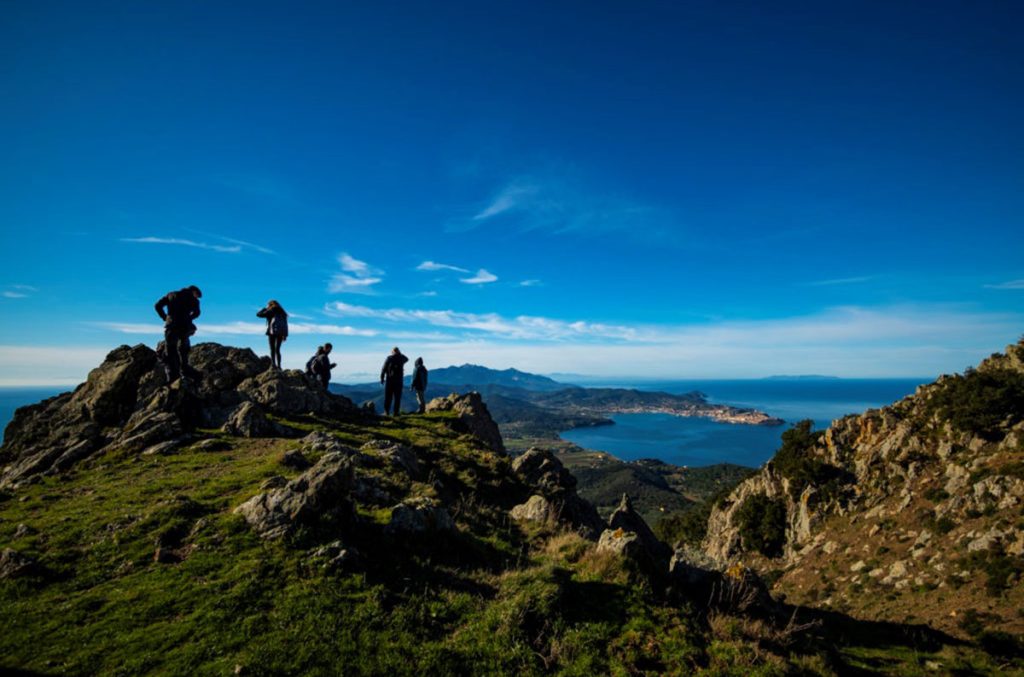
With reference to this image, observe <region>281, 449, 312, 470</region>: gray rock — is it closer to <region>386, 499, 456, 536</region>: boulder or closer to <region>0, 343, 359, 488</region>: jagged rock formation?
<region>386, 499, 456, 536</region>: boulder

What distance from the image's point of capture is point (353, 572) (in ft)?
31.1

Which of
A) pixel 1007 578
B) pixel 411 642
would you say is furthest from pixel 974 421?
pixel 411 642

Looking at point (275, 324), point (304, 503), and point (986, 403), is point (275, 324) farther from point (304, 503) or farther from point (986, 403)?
point (986, 403)

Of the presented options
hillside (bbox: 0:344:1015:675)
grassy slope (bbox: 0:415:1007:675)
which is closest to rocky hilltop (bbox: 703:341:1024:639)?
hillside (bbox: 0:344:1015:675)

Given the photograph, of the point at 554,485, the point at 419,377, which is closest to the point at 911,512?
the point at 554,485

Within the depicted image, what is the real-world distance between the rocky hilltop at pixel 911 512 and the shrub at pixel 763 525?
0.13 m

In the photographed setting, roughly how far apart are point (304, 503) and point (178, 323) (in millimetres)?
15710

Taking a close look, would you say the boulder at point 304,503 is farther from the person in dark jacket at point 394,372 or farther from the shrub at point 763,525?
the shrub at point 763,525

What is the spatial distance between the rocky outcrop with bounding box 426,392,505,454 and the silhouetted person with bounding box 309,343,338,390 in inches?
290

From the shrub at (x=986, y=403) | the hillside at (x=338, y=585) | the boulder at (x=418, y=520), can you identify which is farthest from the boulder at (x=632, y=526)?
the shrub at (x=986, y=403)

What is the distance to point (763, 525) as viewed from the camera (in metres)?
51.0

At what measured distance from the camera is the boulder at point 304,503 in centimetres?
1054

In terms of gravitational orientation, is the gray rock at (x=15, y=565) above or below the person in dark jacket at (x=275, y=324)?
below

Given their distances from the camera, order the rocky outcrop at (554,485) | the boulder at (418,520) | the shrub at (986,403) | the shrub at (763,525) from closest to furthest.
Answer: the boulder at (418,520)
the rocky outcrop at (554,485)
the shrub at (986,403)
the shrub at (763,525)
